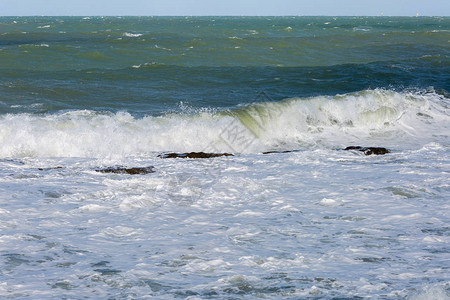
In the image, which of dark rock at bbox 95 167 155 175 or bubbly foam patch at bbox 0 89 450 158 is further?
bubbly foam patch at bbox 0 89 450 158

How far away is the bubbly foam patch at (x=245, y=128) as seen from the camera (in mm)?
10664

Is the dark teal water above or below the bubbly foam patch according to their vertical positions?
above

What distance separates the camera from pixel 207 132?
12203mm

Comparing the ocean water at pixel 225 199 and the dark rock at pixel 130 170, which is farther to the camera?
the dark rock at pixel 130 170

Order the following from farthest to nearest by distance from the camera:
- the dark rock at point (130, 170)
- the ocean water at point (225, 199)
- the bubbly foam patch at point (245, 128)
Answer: the bubbly foam patch at point (245, 128) → the dark rock at point (130, 170) → the ocean water at point (225, 199)

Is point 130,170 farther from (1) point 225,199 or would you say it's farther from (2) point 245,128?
(2) point 245,128

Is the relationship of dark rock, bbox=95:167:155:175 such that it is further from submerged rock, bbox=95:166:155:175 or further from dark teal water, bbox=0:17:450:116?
dark teal water, bbox=0:17:450:116

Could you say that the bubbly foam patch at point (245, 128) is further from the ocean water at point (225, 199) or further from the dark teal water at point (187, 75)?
the dark teal water at point (187, 75)

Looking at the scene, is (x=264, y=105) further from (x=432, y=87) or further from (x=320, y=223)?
(x=320, y=223)

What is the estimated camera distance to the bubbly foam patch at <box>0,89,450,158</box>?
35.0 ft

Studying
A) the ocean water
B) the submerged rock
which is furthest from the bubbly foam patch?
the submerged rock

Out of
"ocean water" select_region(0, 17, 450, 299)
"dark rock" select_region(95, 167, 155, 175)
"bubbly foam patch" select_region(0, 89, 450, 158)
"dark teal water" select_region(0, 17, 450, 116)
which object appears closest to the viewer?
"ocean water" select_region(0, 17, 450, 299)

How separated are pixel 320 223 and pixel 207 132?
22.5 ft

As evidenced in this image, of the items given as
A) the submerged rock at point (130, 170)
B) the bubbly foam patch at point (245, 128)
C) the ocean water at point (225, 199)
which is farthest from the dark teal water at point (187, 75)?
the submerged rock at point (130, 170)
